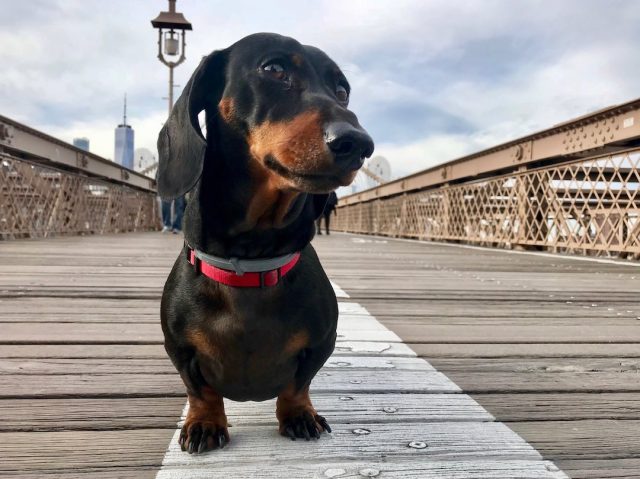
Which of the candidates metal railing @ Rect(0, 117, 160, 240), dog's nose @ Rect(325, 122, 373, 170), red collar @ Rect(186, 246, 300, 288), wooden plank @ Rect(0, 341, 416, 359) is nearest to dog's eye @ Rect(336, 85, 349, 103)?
dog's nose @ Rect(325, 122, 373, 170)

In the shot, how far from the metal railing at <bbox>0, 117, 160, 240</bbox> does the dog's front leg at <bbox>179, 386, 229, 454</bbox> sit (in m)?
8.45

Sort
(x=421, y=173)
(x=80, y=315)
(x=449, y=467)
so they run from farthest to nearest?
(x=421, y=173)
(x=80, y=315)
(x=449, y=467)

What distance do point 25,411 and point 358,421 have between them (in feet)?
2.88

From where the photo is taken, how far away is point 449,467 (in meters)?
1.04

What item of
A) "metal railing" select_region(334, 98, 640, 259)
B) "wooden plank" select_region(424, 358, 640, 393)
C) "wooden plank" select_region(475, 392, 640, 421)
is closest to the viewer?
"wooden plank" select_region(475, 392, 640, 421)

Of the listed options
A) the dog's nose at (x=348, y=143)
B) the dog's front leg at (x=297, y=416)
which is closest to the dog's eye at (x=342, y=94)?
the dog's nose at (x=348, y=143)

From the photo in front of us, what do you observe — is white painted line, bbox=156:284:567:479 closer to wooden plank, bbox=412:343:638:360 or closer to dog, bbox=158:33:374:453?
dog, bbox=158:33:374:453

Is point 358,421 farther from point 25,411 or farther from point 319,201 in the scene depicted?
point 25,411

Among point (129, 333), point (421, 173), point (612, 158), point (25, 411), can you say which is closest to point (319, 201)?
point (25, 411)

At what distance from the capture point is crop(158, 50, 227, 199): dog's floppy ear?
1.19 meters

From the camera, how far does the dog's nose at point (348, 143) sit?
0.99 meters

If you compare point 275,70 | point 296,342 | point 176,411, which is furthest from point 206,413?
point 275,70

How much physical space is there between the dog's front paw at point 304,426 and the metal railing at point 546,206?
6179mm

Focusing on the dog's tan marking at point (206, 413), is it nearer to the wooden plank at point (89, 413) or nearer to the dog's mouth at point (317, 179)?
the wooden plank at point (89, 413)
